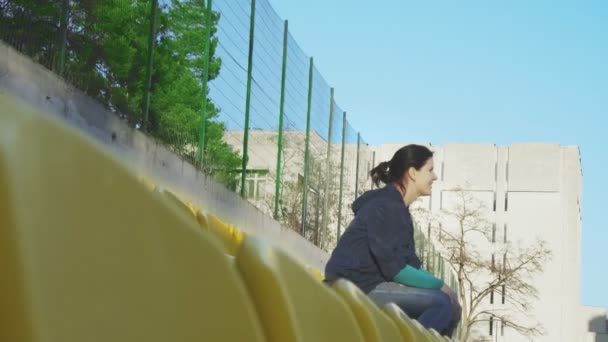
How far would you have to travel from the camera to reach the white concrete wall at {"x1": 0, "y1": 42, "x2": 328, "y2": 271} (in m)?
5.79

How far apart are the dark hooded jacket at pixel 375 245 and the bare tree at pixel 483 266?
129ft

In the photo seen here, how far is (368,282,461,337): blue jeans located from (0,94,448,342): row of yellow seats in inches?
158

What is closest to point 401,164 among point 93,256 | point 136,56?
point 136,56

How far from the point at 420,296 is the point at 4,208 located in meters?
4.57

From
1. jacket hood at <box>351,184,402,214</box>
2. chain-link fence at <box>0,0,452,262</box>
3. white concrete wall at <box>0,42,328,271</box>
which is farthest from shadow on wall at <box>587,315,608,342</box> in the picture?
jacket hood at <box>351,184,402,214</box>

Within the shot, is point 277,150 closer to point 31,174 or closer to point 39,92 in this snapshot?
point 39,92

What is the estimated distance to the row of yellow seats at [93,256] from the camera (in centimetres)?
57

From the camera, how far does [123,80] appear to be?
26.5 feet

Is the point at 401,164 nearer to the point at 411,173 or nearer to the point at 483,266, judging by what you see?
the point at 411,173

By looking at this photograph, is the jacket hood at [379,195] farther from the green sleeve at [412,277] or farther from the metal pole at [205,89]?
the metal pole at [205,89]

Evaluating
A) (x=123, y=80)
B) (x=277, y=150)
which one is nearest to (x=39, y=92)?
(x=123, y=80)

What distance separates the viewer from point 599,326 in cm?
11656

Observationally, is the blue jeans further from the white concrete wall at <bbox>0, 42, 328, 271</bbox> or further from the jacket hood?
the white concrete wall at <bbox>0, 42, 328, 271</bbox>

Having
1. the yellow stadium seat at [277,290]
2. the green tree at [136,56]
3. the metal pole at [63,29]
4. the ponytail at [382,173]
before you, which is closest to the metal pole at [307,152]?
the green tree at [136,56]
